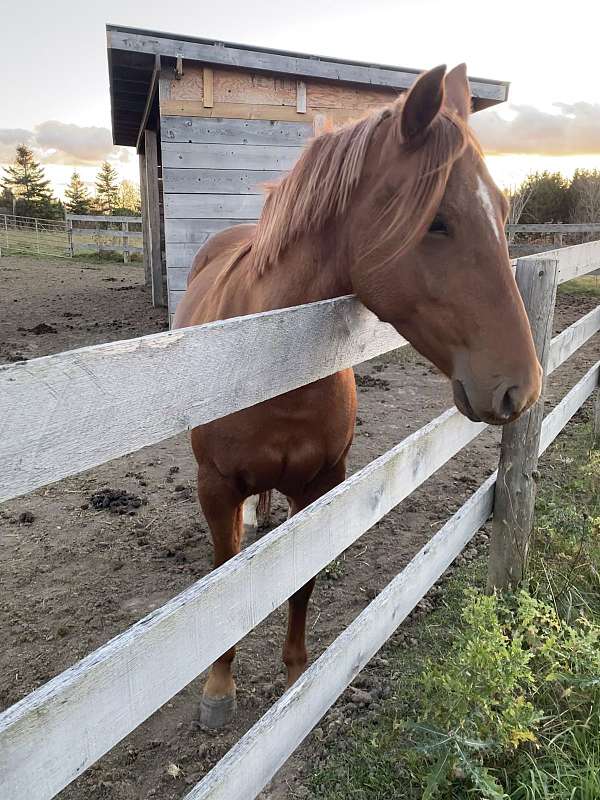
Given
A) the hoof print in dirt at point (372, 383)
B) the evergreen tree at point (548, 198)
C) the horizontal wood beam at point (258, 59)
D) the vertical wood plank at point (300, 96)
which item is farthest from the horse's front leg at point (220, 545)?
the evergreen tree at point (548, 198)

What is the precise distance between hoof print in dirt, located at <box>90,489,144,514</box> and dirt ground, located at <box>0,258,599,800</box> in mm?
25

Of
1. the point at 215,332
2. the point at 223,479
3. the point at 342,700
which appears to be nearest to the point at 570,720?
the point at 342,700

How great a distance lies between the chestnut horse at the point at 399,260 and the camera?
1.42 metres

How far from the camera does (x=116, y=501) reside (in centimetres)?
387

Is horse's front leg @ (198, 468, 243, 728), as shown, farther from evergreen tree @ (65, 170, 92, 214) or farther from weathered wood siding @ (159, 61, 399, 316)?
evergreen tree @ (65, 170, 92, 214)

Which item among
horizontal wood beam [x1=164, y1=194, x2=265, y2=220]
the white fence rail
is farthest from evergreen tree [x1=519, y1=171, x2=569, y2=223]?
horizontal wood beam [x1=164, y1=194, x2=265, y2=220]

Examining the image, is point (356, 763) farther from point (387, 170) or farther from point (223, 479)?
point (387, 170)

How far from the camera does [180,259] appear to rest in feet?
21.7

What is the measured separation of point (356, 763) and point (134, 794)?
→ 2.50ft

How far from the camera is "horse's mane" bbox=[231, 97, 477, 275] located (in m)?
1.45

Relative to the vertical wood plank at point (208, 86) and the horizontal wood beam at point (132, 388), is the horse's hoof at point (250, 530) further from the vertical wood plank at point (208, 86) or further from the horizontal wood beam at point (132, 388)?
the vertical wood plank at point (208, 86)

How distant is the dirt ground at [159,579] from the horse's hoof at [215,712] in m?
0.04

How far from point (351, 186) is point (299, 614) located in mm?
1695

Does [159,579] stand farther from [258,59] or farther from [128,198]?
[128,198]
